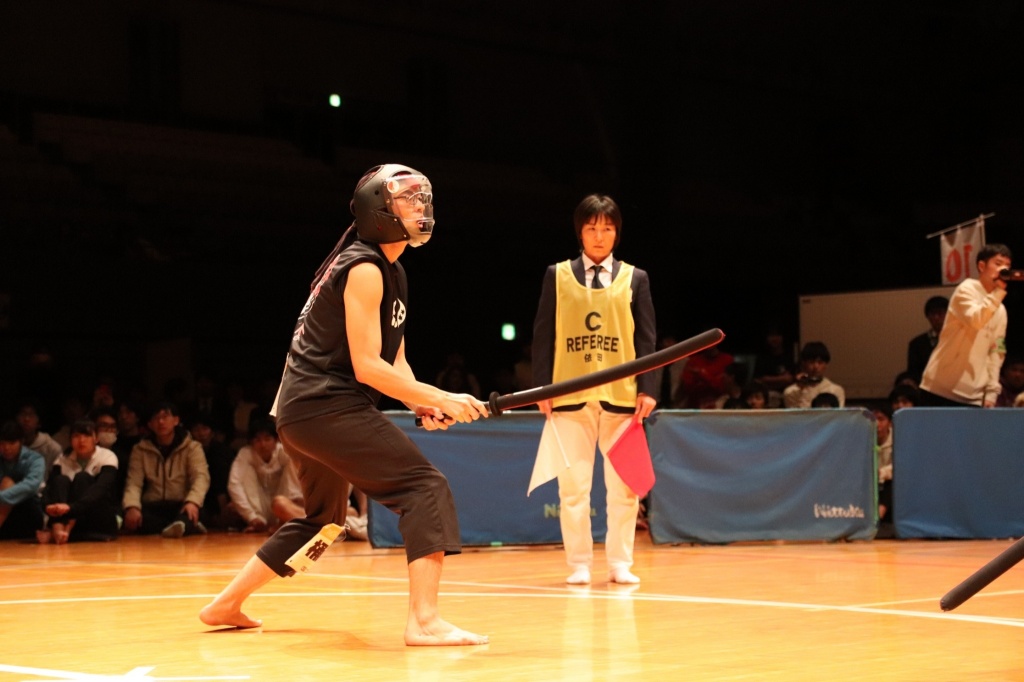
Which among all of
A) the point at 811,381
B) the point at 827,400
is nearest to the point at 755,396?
the point at 811,381

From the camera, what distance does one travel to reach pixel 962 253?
14.7 metres

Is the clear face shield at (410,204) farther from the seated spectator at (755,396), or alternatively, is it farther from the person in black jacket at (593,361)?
the seated spectator at (755,396)

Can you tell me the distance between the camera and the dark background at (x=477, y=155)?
18.3m

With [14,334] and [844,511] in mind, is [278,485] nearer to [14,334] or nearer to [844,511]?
[844,511]

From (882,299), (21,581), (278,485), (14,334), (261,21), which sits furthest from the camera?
(261,21)

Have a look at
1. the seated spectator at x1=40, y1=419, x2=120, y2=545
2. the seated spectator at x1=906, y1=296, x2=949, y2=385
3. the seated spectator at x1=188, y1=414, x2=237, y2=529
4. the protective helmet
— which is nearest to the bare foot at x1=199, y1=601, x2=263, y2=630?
the protective helmet

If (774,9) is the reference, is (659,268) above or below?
below

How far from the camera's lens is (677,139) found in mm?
22984

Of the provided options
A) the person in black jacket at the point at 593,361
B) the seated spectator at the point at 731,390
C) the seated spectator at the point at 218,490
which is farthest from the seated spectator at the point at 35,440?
the person in black jacket at the point at 593,361

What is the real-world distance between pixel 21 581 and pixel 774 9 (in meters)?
Result: 16.7

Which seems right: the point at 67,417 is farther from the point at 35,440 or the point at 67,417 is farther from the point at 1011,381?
the point at 1011,381

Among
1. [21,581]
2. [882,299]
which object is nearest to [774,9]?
[882,299]

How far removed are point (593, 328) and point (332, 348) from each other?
2840 mm

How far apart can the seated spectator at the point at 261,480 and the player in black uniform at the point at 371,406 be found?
23.3 feet
